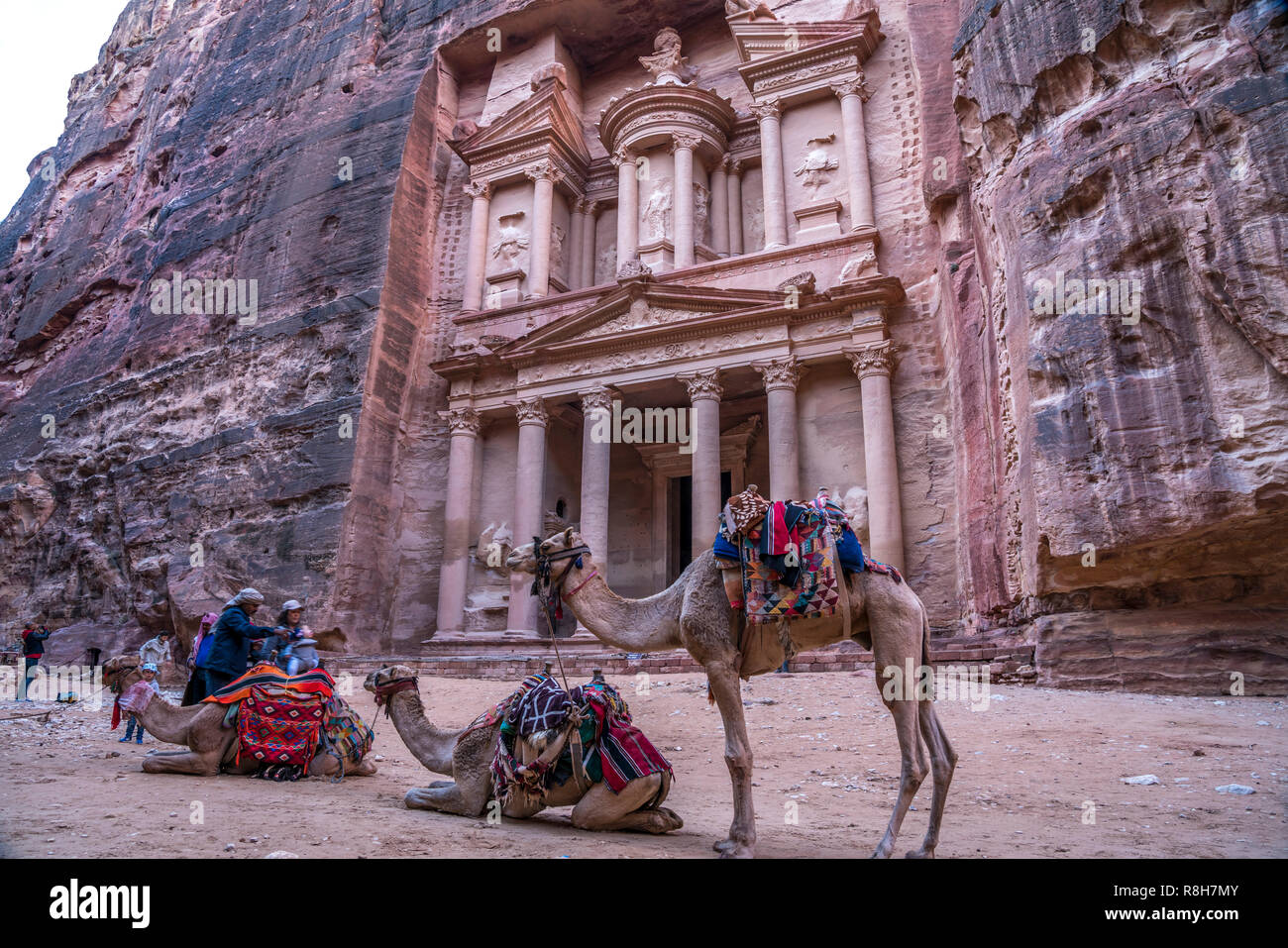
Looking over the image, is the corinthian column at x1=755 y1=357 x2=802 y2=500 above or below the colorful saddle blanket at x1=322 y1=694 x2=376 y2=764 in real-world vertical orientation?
above

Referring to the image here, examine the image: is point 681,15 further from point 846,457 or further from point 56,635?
point 56,635

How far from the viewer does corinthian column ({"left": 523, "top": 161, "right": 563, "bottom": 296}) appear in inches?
930

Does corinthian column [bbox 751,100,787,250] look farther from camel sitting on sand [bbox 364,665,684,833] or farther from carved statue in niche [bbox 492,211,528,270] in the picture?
camel sitting on sand [bbox 364,665,684,833]

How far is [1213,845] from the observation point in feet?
15.7

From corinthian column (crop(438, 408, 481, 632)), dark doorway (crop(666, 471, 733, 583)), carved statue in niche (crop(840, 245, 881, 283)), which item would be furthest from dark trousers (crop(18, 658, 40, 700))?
carved statue in niche (crop(840, 245, 881, 283))

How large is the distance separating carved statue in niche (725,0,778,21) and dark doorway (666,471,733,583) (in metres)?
12.9

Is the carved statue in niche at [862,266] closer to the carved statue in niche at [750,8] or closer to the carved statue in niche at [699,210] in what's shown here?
the carved statue in niche at [699,210]

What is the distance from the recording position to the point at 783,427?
18.4m

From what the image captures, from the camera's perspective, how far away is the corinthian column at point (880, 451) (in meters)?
16.9

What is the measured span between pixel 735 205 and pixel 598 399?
26.2ft

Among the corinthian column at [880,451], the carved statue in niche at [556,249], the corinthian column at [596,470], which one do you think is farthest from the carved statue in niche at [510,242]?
the corinthian column at [880,451]

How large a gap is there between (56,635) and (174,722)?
20612mm

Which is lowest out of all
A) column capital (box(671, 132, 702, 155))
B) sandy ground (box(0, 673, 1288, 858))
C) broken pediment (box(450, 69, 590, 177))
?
sandy ground (box(0, 673, 1288, 858))
